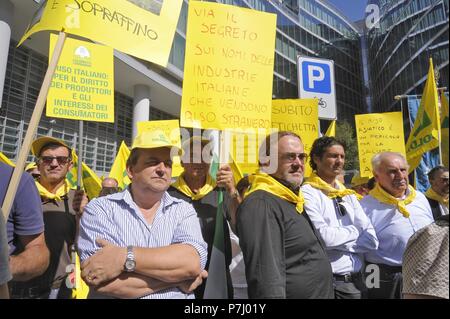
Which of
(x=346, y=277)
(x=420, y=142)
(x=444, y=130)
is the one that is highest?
(x=420, y=142)

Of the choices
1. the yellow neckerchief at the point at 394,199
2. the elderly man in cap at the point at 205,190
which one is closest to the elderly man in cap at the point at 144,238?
the elderly man in cap at the point at 205,190

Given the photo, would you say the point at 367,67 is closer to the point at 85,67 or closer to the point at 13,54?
the point at 13,54

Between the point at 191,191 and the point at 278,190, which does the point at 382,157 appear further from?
the point at 191,191

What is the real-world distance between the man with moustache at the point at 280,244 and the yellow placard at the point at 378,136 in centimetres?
362

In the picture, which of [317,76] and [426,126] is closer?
[426,126]

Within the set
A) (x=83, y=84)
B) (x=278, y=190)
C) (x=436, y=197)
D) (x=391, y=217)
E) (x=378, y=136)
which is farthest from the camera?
(x=378, y=136)

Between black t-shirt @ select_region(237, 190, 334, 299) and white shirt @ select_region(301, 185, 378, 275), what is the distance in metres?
0.19

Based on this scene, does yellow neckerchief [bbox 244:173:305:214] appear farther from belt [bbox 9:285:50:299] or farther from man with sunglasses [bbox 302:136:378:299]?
belt [bbox 9:285:50:299]

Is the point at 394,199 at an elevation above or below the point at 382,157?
below

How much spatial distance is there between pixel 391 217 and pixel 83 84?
3152 mm

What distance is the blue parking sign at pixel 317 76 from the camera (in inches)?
265

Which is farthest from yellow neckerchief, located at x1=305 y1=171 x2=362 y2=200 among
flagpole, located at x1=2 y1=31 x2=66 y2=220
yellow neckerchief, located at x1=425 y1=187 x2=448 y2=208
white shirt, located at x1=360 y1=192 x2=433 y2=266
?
flagpole, located at x1=2 y1=31 x2=66 y2=220

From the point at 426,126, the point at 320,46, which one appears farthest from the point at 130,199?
the point at 320,46

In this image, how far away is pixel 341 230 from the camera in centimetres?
221
